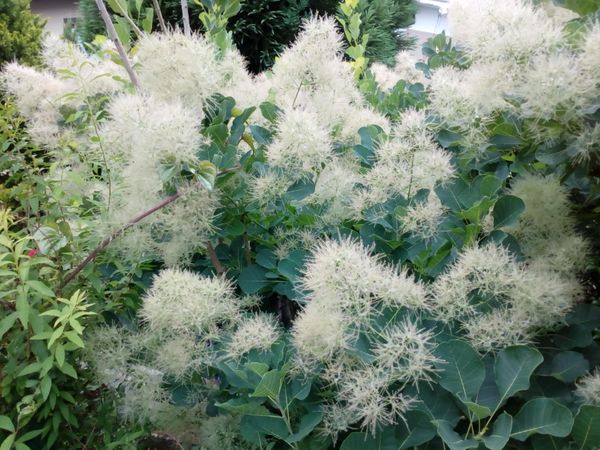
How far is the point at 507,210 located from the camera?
1.12 meters

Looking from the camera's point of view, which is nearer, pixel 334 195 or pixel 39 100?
pixel 334 195

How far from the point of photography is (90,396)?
1.46 metres

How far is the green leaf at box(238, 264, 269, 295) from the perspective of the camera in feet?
4.59

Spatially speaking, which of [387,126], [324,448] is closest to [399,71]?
[387,126]

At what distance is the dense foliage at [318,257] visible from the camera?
1001 mm

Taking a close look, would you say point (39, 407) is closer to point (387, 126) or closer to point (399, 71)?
point (387, 126)

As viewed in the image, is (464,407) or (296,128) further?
(296,128)

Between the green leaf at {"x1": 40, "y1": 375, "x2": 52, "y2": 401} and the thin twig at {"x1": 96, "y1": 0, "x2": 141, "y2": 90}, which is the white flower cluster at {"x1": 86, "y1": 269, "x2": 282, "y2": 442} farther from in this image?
the thin twig at {"x1": 96, "y1": 0, "x2": 141, "y2": 90}

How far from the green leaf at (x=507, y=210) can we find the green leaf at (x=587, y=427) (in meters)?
0.39

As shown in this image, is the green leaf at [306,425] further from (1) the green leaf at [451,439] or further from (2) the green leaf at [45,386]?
(2) the green leaf at [45,386]

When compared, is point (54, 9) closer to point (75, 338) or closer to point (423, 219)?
point (75, 338)

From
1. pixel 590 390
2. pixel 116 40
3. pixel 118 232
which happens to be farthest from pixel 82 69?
pixel 590 390

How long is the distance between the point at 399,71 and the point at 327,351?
2.19 meters

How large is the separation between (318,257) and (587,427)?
0.54 metres
